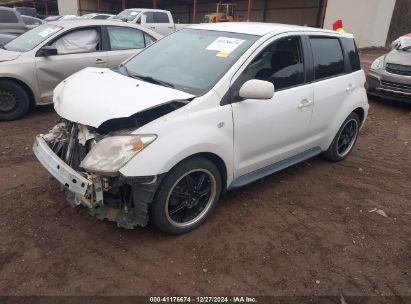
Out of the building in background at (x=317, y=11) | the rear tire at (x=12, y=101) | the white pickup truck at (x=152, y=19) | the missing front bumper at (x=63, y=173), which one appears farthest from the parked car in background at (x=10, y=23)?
the building in background at (x=317, y=11)

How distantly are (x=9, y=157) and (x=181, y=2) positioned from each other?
2831cm

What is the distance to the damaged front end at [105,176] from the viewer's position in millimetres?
2682

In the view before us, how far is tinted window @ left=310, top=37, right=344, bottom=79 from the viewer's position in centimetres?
409

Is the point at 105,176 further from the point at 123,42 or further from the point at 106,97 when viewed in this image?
the point at 123,42

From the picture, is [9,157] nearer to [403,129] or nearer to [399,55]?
[403,129]

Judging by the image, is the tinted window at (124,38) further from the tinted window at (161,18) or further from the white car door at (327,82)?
the tinted window at (161,18)

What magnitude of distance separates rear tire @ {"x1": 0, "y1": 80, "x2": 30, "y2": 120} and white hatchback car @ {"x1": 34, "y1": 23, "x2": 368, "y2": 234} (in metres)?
2.70

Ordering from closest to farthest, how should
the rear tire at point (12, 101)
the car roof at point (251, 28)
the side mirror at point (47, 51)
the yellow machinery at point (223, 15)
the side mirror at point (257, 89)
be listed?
the side mirror at point (257, 89) → the car roof at point (251, 28) → the rear tire at point (12, 101) → the side mirror at point (47, 51) → the yellow machinery at point (223, 15)

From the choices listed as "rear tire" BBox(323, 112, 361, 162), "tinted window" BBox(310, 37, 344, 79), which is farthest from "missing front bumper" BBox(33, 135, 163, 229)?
"rear tire" BBox(323, 112, 361, 162)

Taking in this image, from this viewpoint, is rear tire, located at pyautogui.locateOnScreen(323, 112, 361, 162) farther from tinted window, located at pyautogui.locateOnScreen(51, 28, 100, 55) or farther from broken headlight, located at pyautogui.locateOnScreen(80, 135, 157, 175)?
tinted window, located at pyautogui.locateOnScreen(51, 28, 100, 55)

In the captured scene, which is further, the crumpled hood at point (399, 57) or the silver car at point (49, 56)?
the crumpled hood at point (399, 57)

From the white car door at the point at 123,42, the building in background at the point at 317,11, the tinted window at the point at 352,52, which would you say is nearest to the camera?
the tinted window at the point at 352,52

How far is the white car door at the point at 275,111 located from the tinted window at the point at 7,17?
9990mm

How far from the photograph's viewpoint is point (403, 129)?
6781 mm
